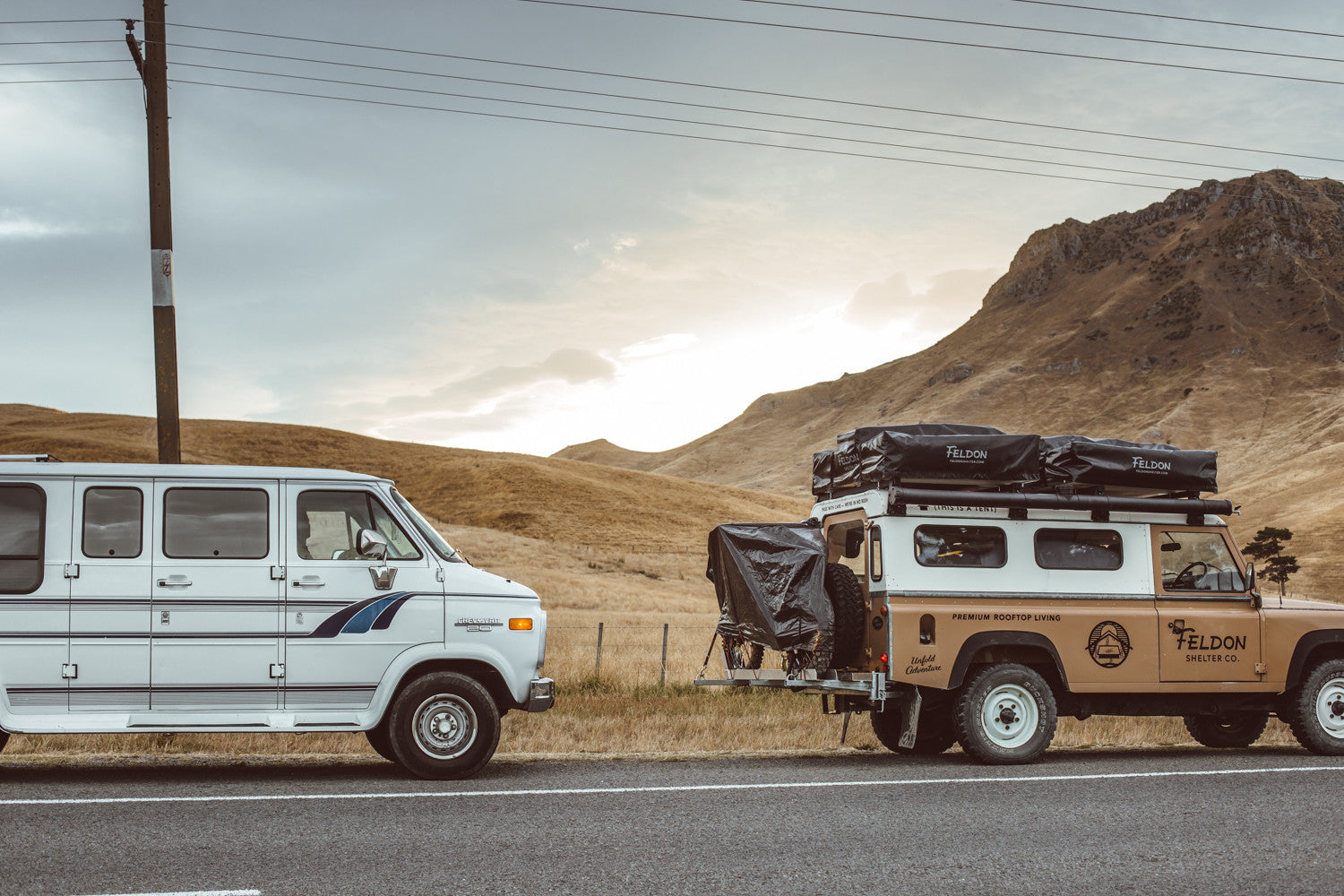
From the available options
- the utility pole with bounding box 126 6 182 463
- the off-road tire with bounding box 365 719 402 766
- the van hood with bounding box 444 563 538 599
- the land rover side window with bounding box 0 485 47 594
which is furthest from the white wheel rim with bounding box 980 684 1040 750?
the utility pole with bounding box 126 6 182 463

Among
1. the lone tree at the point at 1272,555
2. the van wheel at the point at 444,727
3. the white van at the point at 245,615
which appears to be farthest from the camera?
the lone tree at the point at 1272,555

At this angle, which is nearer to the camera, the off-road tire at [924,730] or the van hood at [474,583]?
the van hood at [474,583]

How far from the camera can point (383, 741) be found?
966cm

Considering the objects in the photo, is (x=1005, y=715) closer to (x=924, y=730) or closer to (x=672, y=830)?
(x=924, y=730)

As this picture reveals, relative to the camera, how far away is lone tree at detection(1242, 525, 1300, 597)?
2589 inches

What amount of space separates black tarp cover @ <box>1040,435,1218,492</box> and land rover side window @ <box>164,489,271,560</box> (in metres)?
7.01

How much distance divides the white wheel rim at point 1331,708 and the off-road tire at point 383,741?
8.70 metres

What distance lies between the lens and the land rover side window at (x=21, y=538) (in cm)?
860

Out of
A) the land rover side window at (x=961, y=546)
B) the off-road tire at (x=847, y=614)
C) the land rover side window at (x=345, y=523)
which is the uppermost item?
the land rover side window at (x=345, y=523)

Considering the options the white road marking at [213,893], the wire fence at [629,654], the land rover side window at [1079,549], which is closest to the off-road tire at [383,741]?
the white road marking at [213,893]

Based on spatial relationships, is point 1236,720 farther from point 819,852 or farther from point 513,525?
point 513,525

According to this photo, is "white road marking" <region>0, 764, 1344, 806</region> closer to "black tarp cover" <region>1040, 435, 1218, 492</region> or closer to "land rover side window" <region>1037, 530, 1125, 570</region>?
"land rover side window" <region>1037, 530, 1125, 570</region>

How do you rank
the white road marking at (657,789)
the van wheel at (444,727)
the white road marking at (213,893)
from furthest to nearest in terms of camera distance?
the van wheel at (444,727)
the white road marking at (657,789)
the white road marking at (213,893)

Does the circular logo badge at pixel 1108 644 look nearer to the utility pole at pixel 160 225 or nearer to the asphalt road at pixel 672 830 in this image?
the asphalt road at pixel 672 830
